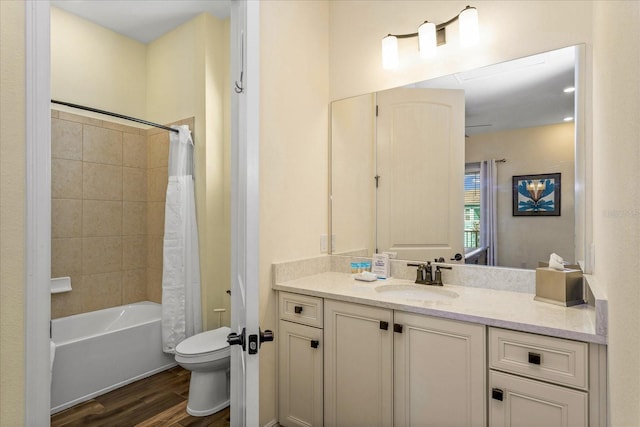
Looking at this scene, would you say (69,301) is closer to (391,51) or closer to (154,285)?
(154,285)

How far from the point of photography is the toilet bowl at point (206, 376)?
Result: 1.95m

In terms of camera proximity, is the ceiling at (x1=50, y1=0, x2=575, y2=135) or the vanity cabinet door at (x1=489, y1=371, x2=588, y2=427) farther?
the ceiling at (x1=50, y1=0, x2=575, y2=135)

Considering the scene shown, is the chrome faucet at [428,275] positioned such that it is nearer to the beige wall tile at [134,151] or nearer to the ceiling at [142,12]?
the ceiling at [142,12]

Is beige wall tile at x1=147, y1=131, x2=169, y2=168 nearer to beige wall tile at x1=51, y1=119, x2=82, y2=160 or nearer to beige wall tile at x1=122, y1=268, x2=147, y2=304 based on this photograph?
beige wall tile at x1=51, y1=119, x2=82, y2=160

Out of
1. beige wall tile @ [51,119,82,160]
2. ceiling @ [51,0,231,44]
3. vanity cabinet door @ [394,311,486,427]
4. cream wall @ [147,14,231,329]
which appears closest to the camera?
vanity cabinet door @ [394,311,486,427]

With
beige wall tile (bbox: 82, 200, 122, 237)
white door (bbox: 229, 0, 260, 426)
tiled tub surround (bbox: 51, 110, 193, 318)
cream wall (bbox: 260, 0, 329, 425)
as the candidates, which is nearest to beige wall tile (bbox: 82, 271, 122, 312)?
tiled tub surround (bbox: 51, 110, 193, 318)

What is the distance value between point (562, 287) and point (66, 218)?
3275 mm

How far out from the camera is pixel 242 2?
3.41 feet

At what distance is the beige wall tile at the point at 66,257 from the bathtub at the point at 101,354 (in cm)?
37

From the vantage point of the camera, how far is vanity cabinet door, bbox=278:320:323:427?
1765 mm

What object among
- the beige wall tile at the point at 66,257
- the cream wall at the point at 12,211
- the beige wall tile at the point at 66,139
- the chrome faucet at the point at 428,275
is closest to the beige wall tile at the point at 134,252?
the beige wall tile at the point at 66,257

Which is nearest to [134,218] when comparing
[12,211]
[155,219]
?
[155,219]

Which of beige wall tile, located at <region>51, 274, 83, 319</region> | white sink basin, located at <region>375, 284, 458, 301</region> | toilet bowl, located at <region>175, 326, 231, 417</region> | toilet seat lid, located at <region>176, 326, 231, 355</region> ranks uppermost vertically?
white sink basin, located at <region>375, 284, 458, 301</region>

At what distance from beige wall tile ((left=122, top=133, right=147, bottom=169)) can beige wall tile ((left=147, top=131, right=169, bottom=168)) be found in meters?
0.05
